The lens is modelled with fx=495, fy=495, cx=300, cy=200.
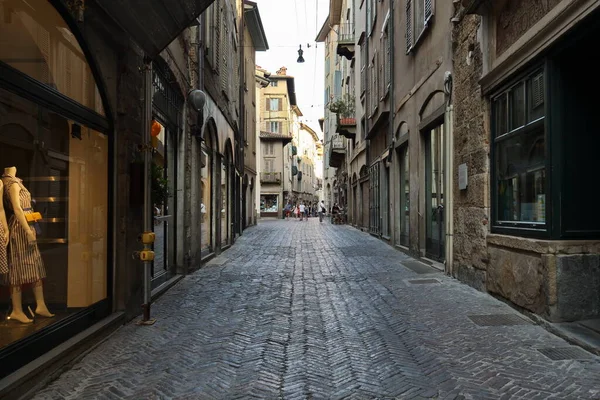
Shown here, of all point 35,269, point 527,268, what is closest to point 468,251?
point 527,268

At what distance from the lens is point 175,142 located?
28.0ft

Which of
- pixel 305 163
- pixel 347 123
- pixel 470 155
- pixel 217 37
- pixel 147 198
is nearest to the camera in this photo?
pixel 147 198

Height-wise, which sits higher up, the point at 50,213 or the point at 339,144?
the point at 339,144

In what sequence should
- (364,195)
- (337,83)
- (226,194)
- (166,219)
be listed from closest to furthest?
1. (166,219)
2. (226,194)
3. (364,195)
4. (337,83)

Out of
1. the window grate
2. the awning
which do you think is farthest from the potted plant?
the awning

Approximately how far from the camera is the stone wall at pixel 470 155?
6.79m

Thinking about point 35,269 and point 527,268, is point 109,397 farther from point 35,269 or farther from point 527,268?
point 527,268

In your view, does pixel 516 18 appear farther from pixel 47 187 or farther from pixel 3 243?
pixel 3 243

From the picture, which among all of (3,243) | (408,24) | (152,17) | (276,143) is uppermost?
(276,143)

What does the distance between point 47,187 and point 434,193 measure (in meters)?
7.63

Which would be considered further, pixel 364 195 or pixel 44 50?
pixel 364 195

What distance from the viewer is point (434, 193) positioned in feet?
32.9

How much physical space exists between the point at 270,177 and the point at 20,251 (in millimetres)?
46000

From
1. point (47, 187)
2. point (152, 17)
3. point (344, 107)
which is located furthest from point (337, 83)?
point (47, 187)
